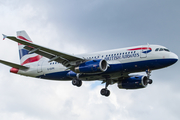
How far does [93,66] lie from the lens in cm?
3675

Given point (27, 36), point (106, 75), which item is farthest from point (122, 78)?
point (27, 36)

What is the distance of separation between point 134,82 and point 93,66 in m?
9.21

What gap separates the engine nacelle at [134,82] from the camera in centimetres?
4328

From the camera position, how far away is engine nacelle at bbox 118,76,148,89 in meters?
43.3

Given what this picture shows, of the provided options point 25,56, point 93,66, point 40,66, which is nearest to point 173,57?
point 93,66

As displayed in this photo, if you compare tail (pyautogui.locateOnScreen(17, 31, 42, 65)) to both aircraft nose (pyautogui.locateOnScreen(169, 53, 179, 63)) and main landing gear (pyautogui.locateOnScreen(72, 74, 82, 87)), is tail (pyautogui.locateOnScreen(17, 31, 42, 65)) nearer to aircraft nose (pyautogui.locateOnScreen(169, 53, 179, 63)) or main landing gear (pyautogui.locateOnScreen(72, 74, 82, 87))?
main landing gear (pyautogui.locateOnScreen(72, 74, 82, 87))

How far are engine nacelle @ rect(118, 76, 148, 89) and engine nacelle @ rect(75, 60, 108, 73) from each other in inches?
317

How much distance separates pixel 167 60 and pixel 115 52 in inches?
250

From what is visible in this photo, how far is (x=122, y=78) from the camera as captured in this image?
4419 cm

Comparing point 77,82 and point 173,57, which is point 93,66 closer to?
point 77,82

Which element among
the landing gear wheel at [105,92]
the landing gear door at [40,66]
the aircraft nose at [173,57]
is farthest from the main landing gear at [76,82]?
the aircraft nose at [173,57]

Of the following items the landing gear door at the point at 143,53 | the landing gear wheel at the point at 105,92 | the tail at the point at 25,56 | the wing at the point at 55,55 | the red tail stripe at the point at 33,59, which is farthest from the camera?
the tail at the point at 25,56

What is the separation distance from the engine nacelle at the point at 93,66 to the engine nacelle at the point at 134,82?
26.4ft

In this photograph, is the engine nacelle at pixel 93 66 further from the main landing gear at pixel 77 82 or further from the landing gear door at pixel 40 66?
the landing gear door at pixel 40 66
